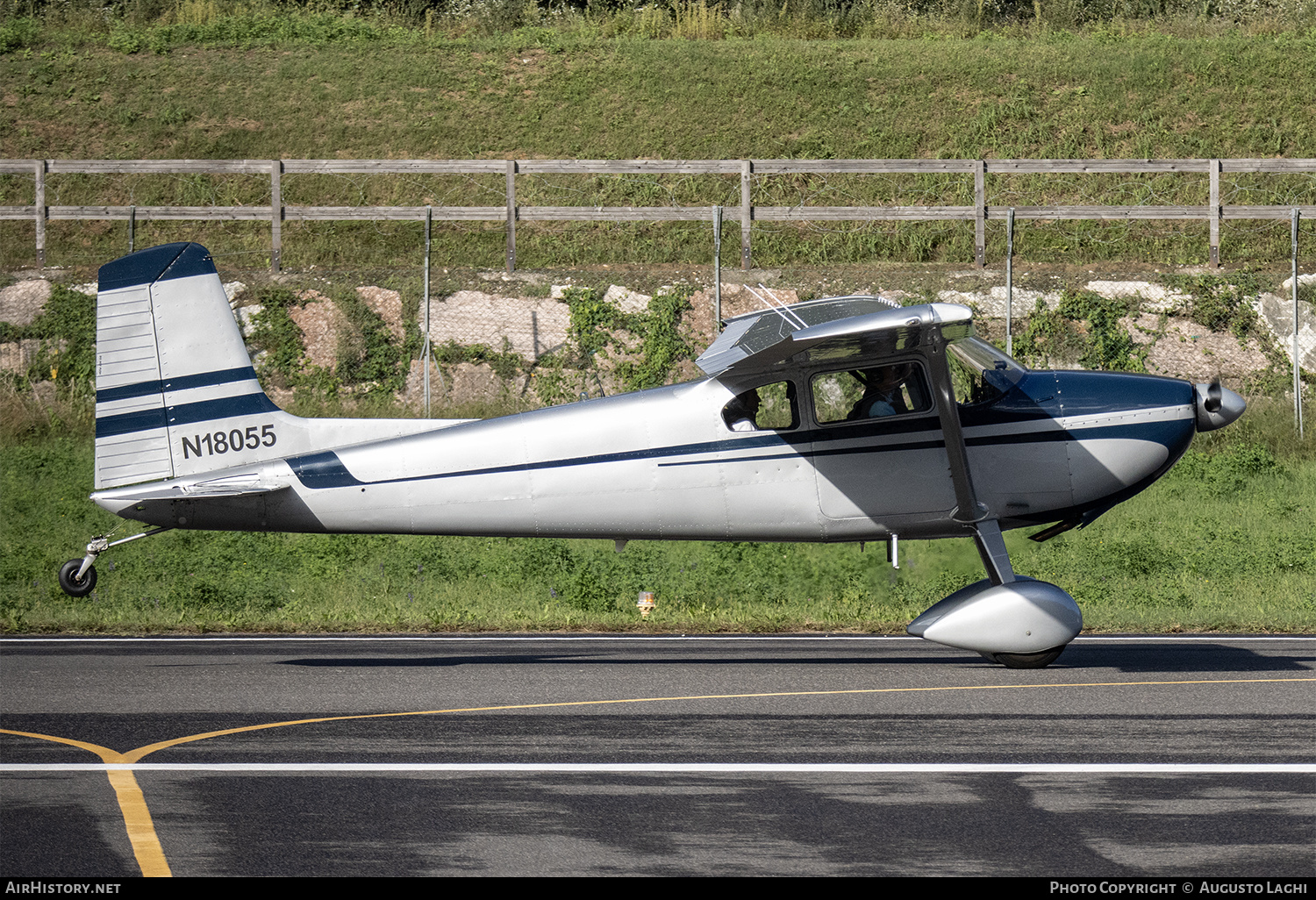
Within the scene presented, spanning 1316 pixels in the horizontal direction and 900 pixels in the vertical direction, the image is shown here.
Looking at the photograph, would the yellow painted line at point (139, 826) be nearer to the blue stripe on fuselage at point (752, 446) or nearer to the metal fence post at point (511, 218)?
the blue stripe on fuselage at point (752, 446)

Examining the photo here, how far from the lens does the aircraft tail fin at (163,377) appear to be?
426 inches

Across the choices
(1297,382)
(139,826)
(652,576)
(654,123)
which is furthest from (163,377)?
(654,123)

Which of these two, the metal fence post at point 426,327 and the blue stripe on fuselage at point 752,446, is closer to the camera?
the blue stripe on fuselage at point 752,446

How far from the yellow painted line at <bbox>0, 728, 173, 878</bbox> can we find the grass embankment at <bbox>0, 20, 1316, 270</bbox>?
16797 mm

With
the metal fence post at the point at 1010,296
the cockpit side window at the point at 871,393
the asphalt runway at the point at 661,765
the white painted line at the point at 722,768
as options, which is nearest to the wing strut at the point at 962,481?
the cockpit side window at the point at 871,393

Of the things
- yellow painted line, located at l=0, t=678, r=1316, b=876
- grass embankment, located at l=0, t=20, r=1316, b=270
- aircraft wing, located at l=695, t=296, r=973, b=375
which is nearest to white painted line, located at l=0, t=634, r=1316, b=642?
yellow painted line, located at l=0, t=678, r=1316, b=876

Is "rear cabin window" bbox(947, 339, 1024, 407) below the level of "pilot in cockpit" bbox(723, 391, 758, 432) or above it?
above

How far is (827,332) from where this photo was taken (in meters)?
9.30

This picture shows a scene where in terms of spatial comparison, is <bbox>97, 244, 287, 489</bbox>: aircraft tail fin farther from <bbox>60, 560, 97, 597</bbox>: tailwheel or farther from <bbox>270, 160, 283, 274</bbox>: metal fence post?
<bbox>270, 160, 283, 274</bbox>: metal fence post

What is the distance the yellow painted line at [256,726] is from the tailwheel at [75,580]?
240 centimetres

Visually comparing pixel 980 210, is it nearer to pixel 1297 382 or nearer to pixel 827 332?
pixel 1297 382

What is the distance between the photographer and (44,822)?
6172 mm

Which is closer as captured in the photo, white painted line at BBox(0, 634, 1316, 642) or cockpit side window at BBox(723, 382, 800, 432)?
cockpit side window at BBox(723, 382, 800, 432)

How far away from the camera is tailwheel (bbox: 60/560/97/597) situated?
10758 mm
